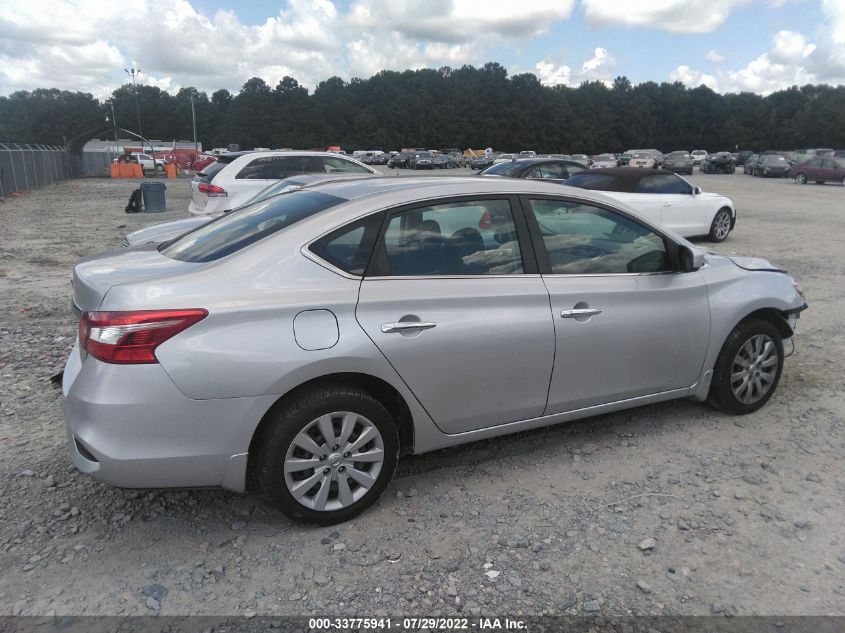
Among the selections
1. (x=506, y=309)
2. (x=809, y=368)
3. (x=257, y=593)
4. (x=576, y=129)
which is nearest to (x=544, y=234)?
(x=506, y=309)

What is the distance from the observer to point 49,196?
80.0 feet

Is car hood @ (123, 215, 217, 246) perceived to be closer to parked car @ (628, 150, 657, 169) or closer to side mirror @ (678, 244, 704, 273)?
side mirror @ (678, 244, 704, 273)

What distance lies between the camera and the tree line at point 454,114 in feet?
361

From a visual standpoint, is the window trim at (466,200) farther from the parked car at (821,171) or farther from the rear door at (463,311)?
the parked car at (821,171)

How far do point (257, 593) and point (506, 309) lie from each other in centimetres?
181

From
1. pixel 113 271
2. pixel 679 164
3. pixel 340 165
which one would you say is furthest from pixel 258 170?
pixel 679 164

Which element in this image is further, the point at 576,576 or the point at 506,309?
the point at 506,309

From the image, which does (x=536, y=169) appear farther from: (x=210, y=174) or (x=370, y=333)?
(x=370, y=333)

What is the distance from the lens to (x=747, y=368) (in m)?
4.41

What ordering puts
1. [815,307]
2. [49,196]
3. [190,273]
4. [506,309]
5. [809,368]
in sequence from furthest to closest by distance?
[49,196], [815,307], [809,368], [506,309], [190,273]

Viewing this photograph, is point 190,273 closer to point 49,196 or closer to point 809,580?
point 809,580

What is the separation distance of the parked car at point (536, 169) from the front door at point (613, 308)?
9906mm

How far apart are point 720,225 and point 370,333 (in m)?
11.4

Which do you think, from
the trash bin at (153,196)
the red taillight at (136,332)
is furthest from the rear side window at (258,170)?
the red taillight at (136,332)
